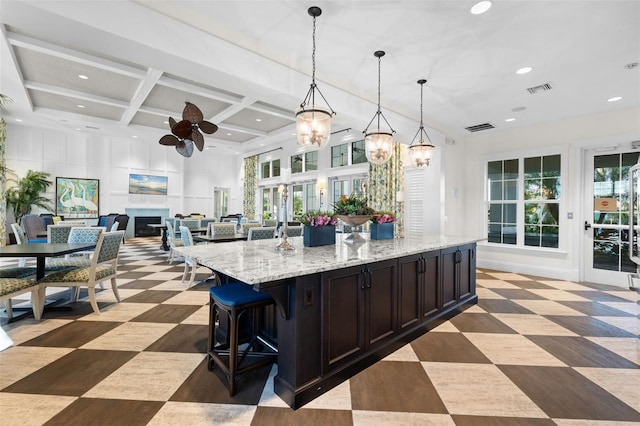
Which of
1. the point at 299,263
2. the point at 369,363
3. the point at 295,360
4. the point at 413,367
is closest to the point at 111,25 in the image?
the point at 299,263

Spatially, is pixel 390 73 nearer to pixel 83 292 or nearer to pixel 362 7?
pixel 362 7

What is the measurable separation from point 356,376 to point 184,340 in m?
1.60

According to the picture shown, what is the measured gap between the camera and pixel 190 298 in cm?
384

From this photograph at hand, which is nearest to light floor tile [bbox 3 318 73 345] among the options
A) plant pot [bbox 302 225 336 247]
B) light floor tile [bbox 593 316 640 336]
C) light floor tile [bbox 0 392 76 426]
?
light floor tile [bbox 0 392 76 426]

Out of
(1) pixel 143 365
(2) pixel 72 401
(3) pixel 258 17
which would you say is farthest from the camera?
(3) pixel 258 17

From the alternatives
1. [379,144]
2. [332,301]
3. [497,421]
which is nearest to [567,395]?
[497,421]

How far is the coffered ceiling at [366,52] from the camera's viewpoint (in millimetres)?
2506

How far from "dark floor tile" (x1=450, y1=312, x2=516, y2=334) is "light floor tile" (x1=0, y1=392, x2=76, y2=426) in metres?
3.31

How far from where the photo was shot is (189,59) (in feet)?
9.00

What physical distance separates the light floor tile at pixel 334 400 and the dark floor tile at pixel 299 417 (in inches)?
1.4

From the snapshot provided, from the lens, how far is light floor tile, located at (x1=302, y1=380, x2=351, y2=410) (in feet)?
5.91

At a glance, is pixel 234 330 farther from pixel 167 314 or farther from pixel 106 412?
pixel 167 314

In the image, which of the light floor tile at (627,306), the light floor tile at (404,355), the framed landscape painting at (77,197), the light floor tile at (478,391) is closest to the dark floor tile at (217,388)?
the light floor tile at (404,355)

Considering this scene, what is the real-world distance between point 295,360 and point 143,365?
51.3 inches
